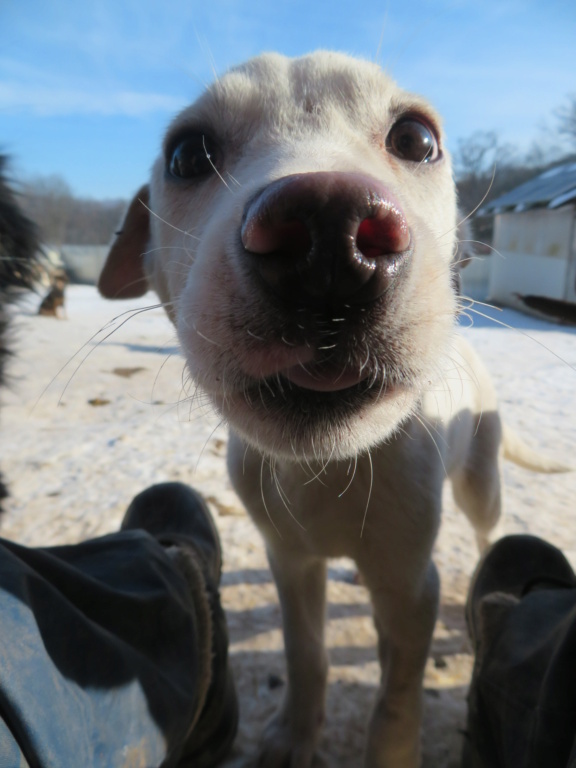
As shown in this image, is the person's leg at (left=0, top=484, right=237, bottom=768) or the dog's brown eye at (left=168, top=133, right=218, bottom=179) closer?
the person's leg at (left=0, top=484, right=237, bottom=768)

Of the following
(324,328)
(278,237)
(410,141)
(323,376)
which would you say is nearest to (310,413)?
(323,376)

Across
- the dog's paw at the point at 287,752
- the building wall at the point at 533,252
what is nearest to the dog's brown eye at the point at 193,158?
the dog's paw at the point at 287,752

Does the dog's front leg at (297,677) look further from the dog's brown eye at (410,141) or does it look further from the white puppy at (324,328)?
the dog's brown eye at (410,141)

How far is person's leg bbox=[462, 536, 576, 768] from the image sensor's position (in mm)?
1032

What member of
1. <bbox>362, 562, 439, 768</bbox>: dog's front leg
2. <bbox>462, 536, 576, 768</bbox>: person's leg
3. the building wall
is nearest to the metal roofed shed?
the building wall

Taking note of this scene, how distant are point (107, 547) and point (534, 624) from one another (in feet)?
4.06

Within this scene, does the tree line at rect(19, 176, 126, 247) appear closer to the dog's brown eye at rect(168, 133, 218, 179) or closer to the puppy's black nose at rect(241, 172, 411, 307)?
the dog's brown eye at rect(168, 133, 218, 179)

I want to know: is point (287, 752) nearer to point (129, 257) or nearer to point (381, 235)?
point (381, 235)

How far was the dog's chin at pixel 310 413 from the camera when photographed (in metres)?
0.86

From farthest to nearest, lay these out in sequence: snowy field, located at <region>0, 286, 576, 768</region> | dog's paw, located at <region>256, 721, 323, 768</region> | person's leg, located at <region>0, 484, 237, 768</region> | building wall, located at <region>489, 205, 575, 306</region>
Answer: building wall, located at <region>489, 205, 575, 306</region> < snowy field, located at <region>0, 286, 576, 768</region> < dog's paw, located at <region>256, 721, 323, 768</region> < person's leg, located at <region>0, 484, 237, 768</region>

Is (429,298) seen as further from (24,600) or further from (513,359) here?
(513,359)

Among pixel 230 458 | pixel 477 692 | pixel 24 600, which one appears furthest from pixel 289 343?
pixel 477 692

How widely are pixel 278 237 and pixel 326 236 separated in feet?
0.22

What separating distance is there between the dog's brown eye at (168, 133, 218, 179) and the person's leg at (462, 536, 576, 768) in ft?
4.56
